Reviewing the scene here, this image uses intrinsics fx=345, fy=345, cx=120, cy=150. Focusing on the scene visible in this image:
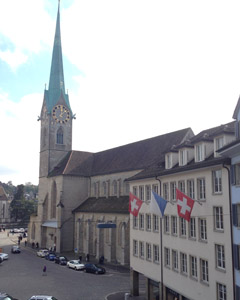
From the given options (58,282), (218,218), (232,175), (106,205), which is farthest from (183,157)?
(106,205)

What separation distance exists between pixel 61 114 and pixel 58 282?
142 ft

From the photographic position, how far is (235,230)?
18531mm

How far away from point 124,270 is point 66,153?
34291 mm

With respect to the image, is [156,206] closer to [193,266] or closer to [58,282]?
[193,266]

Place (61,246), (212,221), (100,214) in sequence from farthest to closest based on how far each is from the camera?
(61,246) < (100,214) < (212,221)

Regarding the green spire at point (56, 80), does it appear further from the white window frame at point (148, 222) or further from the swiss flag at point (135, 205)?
the swiss flag at point (135, 205)

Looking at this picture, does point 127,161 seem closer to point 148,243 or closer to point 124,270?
point 124,270

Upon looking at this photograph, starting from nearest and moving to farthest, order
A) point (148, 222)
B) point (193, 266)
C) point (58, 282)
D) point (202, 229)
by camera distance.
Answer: point (202, 229)
point (193, 266)
point (148, 222)
point (58, 282)

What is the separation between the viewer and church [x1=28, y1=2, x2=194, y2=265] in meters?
48.7

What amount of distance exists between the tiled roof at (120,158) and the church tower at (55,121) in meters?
2.67

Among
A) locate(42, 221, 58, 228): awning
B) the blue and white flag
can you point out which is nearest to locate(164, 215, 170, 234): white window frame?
the blue and white flag

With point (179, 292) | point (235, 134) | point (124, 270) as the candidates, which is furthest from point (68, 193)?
point (235, 134)

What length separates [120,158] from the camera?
58656mm

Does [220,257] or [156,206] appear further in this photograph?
[156,206]
